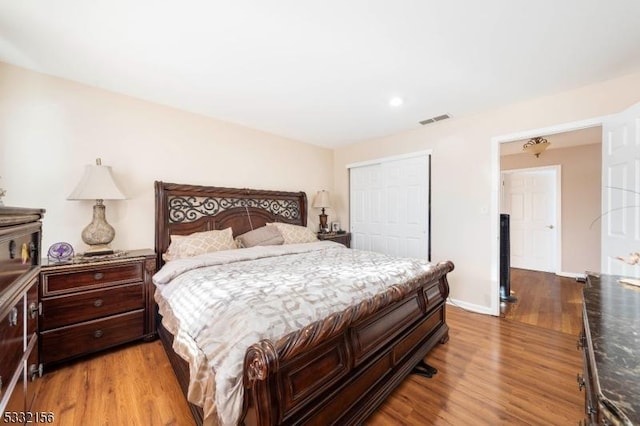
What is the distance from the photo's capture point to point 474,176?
10.9 feet

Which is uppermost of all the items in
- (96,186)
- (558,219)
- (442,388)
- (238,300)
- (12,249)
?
(96,186)

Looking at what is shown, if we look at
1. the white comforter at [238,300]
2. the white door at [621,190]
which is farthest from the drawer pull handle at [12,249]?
the white door at [621,190]

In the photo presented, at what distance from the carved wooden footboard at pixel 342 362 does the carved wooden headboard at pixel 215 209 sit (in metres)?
2.33

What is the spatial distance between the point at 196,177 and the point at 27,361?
2.27 meters

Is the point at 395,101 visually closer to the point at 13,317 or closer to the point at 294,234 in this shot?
the point at 294,234

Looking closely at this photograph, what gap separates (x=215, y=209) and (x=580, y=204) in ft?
20.8

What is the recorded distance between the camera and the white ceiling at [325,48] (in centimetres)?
163

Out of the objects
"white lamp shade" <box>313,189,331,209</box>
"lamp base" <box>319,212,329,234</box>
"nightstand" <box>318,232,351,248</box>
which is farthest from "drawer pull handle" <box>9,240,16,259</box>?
"lamp base" <box>319,212,329,234</box>

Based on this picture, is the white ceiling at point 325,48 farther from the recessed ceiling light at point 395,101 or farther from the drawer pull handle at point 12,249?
the drawer pull handle at point 12,249

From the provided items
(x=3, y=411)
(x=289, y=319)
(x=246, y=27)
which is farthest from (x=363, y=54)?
(x=3, y=411)

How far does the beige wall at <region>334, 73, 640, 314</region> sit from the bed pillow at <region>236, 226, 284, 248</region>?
2.20 metres

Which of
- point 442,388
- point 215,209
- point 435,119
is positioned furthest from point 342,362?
point 435,119

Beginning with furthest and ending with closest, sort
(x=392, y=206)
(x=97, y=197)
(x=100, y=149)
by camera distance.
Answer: (x=392, y=206)
(x=100, y=149)
(x=97, y=197)

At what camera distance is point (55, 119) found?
241 cm
